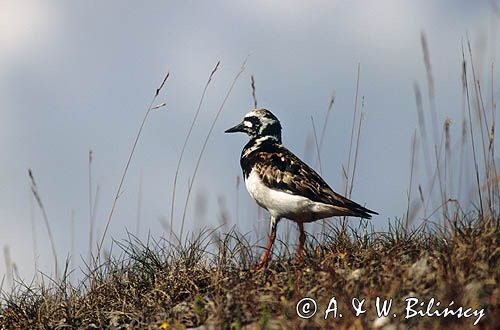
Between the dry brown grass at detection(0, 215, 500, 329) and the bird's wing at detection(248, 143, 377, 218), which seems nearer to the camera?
the dry brown grass at detection(0, 215, 500, 329)

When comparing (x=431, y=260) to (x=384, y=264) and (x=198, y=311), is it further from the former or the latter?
(x=198, y=311)

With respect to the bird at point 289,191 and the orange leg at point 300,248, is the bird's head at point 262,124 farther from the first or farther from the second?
the orange leg at point 300,248

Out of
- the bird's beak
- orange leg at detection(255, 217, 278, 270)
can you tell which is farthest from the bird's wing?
the bird's beak

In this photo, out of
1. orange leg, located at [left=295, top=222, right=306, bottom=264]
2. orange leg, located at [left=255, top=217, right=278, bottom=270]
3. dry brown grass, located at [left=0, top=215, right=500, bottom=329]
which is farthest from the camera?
orange leg, located at [left=255, top=217, right=278, bottom=270]

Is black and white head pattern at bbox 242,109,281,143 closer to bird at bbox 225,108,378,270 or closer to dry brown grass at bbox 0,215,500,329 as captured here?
bird at bbox 225,108,378,270

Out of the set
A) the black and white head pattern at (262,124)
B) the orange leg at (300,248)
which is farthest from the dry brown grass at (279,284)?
the black and white head pattern at (262,124)

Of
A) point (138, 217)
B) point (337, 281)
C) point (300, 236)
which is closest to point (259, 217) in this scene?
point (300, 236)

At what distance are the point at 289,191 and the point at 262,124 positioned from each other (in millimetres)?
1234

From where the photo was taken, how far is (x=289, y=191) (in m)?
Result: 7.93

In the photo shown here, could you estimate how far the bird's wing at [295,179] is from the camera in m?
7.71

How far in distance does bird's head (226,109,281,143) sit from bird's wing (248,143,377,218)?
45 centimetres

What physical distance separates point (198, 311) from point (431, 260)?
171 cm

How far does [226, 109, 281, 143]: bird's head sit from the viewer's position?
351 inches

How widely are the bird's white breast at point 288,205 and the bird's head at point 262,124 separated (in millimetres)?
938
